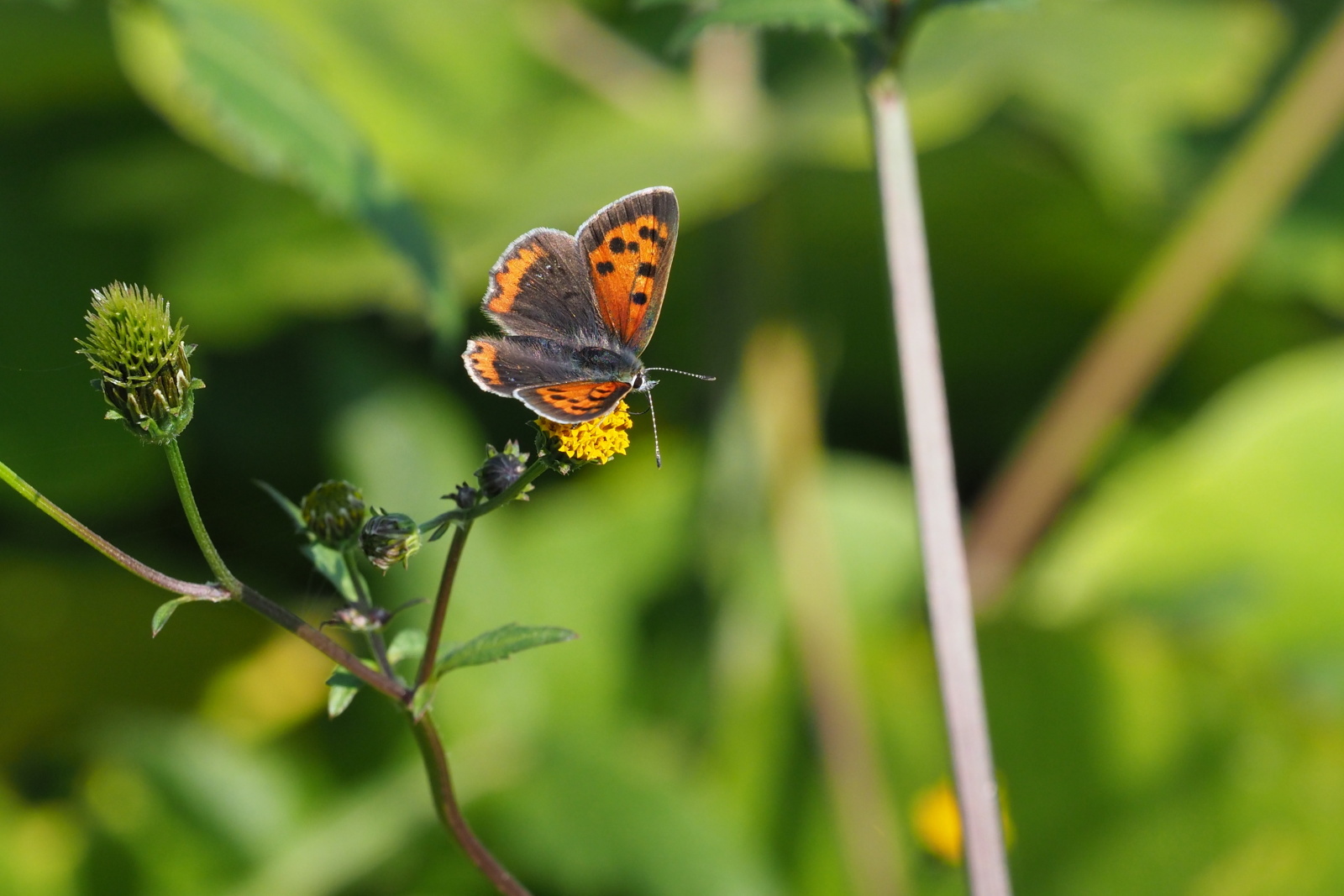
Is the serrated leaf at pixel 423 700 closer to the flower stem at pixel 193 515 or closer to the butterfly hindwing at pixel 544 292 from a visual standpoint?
the flower stem at pixel 193 515

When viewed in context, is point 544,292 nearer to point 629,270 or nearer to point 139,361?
point 629,270

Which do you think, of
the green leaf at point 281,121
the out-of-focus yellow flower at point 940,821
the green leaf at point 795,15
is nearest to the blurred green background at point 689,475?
Answer: the out-of-focus yellow flower at point 940,821

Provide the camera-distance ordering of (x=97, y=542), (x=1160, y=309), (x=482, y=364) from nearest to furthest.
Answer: (x=97, y=542) < (x=482, y=364) < (x=1160, y=309)

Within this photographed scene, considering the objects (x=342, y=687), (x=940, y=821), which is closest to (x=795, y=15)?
(x=342, y=687)

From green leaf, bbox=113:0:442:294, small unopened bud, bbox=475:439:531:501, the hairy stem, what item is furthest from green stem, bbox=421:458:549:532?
the hairy stem

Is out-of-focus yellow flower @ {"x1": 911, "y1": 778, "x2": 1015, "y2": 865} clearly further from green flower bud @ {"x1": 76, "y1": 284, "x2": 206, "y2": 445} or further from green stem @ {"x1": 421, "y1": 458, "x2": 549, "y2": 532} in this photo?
green flower bud @ {"x1": 76, "y1": 284, "x2": 206, "y2": 445}
